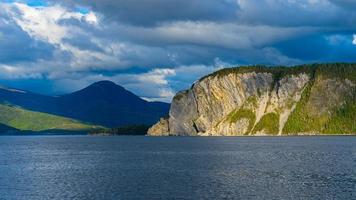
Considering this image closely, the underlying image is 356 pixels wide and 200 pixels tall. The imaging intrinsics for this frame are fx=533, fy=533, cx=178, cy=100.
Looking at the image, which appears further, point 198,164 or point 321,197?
point 198,164

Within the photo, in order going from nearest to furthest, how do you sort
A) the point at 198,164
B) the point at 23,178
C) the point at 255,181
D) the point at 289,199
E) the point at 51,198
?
the point at 289,199 < the point at 51,198 < the point at 255,181 < the point at 23,178 < the point at 198,164

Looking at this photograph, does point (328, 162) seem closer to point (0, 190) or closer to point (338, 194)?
point (338, 194)

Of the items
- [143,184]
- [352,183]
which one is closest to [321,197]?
[352,183]

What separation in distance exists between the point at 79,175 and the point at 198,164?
3344 centimetres

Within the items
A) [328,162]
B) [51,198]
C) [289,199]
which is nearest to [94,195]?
[51,198]

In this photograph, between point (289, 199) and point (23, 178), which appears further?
point (23, 178)

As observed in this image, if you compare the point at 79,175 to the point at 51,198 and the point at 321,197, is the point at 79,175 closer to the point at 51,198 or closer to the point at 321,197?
the point at 51,198

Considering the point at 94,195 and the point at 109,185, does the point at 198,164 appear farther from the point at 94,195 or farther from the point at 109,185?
the point at 94,195

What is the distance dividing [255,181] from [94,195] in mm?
29701

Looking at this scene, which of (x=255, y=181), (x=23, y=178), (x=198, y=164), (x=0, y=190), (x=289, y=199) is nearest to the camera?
(x=289, y=199)

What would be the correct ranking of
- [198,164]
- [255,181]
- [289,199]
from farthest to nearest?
[198,164], [255,181], [289,199]

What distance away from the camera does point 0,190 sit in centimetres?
8869

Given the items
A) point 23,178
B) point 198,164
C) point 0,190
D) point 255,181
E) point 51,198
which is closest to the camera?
point 51,198

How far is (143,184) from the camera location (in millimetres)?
93500
